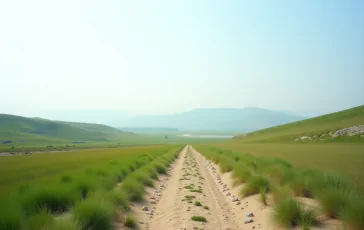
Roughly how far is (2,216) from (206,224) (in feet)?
24.1

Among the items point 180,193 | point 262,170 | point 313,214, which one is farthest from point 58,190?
point 262,170

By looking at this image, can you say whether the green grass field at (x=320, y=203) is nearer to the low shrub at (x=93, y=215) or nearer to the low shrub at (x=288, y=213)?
the low shrub at (x=288, y=213)

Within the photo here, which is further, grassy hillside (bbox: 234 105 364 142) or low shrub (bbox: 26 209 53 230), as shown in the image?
grassy hillside (bbox: 234 105 364 142)

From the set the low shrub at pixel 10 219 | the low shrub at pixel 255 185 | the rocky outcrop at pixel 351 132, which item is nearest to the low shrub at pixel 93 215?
the low shrub at pixel 10 219

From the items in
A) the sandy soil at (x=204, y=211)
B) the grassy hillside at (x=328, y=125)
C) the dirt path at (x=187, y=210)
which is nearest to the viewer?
the sandy soil at (x=204, y=211)

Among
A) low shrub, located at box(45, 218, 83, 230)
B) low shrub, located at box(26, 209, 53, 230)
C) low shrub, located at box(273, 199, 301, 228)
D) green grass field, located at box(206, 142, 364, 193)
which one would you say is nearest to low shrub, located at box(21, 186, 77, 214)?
low shrub, located at box(26, 209, 53, 230)

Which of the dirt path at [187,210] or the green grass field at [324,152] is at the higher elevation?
the green grass field at [324,152]

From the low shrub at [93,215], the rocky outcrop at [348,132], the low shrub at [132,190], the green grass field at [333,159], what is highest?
the rocky outcrop at [348,132]

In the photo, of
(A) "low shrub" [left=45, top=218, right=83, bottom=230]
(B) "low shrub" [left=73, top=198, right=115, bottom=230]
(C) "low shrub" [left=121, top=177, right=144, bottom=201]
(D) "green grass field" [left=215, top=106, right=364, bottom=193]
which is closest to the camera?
(A) "low shrub" [left=45, top=218, right=83, bottom=230]

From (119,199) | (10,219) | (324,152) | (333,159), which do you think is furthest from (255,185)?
(324,152)

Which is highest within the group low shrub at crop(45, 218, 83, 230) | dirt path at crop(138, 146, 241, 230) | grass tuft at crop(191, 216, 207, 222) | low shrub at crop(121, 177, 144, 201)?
low shrub at crop(45, 218, 83, 230)

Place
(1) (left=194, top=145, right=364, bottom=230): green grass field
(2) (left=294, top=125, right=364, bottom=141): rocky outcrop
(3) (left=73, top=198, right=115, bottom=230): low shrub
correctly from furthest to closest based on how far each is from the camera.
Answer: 1. (2) (left=294, top=125, right=364, bottom=141): rocky outcrop
2. (3) (left=73, top=198, right=115, bottom=230): low shrub
3. (1) (left=194, top=145, right=364, bottom=230): green grass field

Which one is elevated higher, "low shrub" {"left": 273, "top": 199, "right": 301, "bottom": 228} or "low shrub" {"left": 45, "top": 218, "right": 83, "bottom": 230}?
"low shrub" {"left": 45, "top": 218, "right": 83, "bottom": 230}

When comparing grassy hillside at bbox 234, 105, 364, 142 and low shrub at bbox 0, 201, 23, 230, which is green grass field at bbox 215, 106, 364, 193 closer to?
grassy hillside at bbox 234, 105, 364, 142
